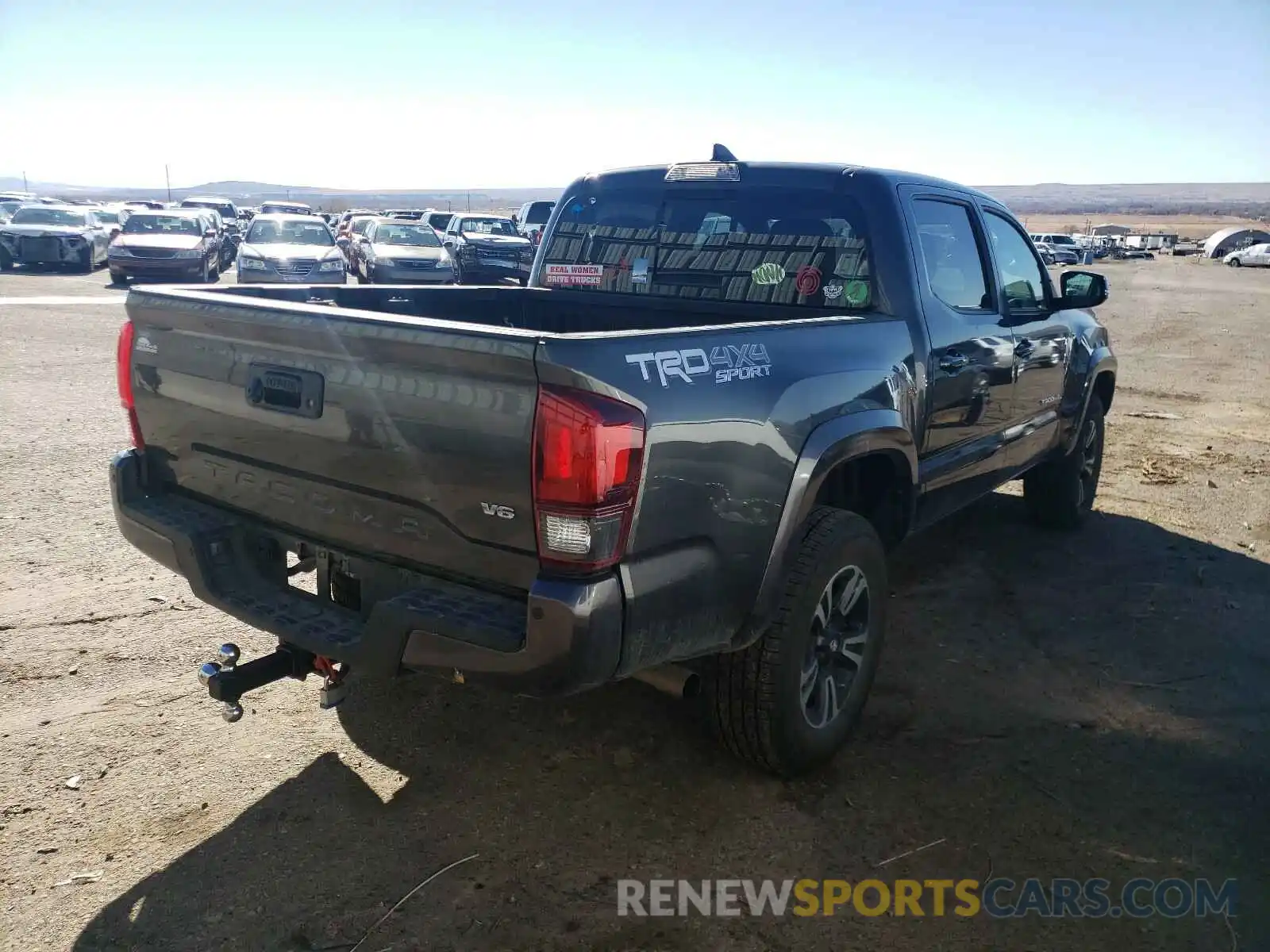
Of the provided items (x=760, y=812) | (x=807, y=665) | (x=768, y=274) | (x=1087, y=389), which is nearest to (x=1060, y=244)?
(x=1087, y=389)

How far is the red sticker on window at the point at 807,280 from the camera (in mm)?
3992

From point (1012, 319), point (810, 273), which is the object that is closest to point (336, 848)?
point (810, 273)

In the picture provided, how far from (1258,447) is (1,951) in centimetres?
952

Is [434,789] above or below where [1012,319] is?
below

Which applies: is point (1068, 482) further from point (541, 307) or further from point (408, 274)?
point (408, 274)

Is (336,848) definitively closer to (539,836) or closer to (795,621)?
(539,836)

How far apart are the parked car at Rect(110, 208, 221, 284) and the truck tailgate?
1889cm

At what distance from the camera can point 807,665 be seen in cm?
332

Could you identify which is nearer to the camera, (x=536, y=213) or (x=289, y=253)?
(x=289, y=253)

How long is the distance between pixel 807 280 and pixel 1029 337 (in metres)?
1.62

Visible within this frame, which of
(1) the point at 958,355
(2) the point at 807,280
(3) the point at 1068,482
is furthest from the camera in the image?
(3) the point at 1068,482

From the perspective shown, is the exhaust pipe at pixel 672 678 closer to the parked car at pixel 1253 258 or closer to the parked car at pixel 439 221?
the parked car at pixel 439 221

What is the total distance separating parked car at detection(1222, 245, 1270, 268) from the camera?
50250 mm

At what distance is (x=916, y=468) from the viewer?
3883mm
